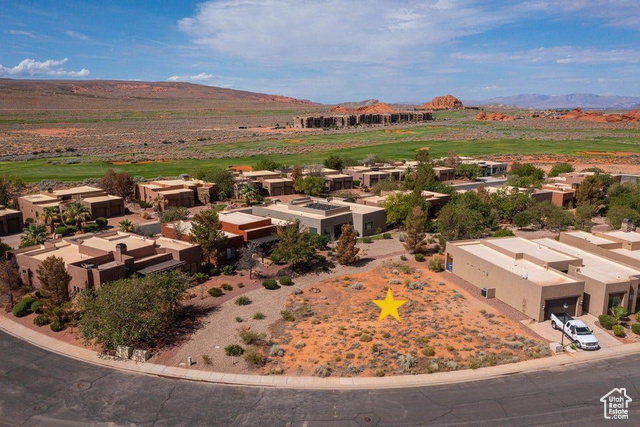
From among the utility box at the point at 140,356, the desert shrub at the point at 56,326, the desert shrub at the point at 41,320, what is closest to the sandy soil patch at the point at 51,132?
the desert shrub at the point at 41,320

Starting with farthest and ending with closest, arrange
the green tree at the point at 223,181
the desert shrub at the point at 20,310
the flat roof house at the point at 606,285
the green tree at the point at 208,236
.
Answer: the green tree at the point at 223,181
the green tree at the point at 208,236
the desert shrub at the point at 20,310
the flat roof house at the point at 606,285

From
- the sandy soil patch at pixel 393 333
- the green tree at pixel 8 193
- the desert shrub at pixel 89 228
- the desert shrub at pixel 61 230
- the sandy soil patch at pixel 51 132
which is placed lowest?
the sandy soil patch at pixel 393 333

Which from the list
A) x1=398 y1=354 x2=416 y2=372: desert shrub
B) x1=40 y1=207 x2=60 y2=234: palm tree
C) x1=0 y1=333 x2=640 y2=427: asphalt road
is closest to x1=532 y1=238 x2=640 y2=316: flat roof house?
x1=0 y1=333 x2=640 y2=427: asphalt road

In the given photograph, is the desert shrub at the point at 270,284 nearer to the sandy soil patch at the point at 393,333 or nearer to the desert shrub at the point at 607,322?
the sandy soil patch at the point at 393,333

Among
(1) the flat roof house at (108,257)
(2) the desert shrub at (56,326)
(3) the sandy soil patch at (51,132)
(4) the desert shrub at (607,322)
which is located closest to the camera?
(2) the desert shrub at (56,326)

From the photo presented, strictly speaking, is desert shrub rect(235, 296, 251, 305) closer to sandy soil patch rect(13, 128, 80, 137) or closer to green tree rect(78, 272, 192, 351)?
green tree rect(78, 272, 192, 351)

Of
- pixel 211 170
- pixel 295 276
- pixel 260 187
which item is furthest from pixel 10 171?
pixel 295 276

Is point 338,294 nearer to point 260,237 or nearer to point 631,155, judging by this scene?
point 260,237

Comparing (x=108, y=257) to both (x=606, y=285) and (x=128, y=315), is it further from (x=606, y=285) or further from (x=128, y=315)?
(x=606, y=285)

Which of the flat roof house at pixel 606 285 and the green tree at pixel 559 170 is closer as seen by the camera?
the flat roof house at pixel 606 285
